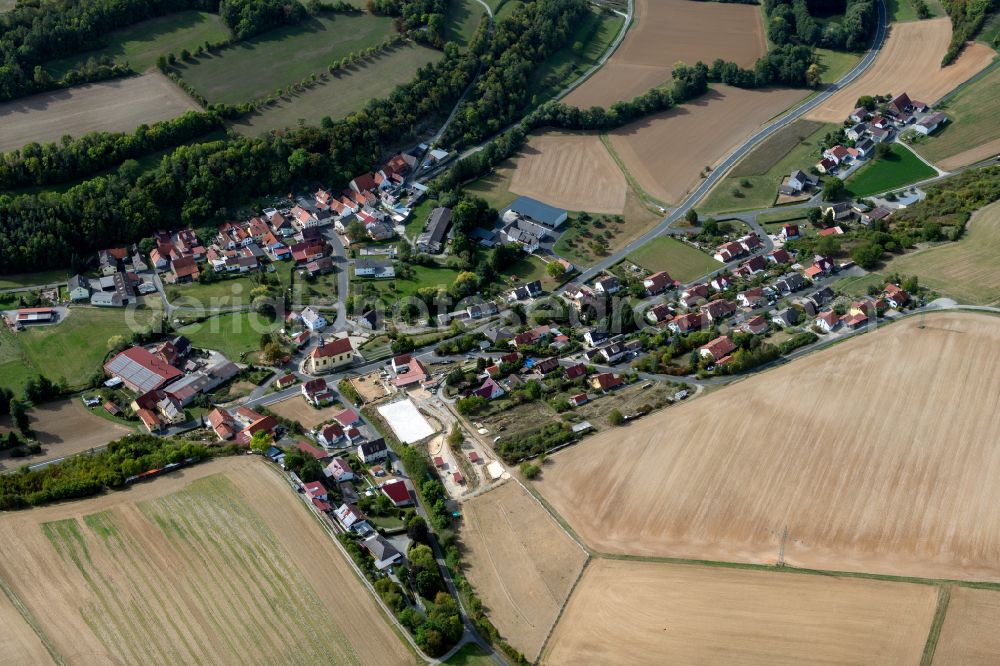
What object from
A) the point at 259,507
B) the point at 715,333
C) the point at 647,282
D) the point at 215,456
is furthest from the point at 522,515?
the point at 647,282

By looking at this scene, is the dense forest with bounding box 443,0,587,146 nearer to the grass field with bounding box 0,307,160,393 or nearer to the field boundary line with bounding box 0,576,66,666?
the grass field with bounding box 0,307,160,393

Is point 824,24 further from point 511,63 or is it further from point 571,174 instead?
point 571,174

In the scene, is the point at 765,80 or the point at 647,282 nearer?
the point at 647,282

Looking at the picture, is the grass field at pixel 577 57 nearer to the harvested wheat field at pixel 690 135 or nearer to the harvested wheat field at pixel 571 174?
the harvested wheat field at pixel 571 174

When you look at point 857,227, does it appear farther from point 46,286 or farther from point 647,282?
point 46,286

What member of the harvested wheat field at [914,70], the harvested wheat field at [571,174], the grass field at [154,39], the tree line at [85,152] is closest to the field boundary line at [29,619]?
the tree line at [85,152]

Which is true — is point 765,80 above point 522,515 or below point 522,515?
above
